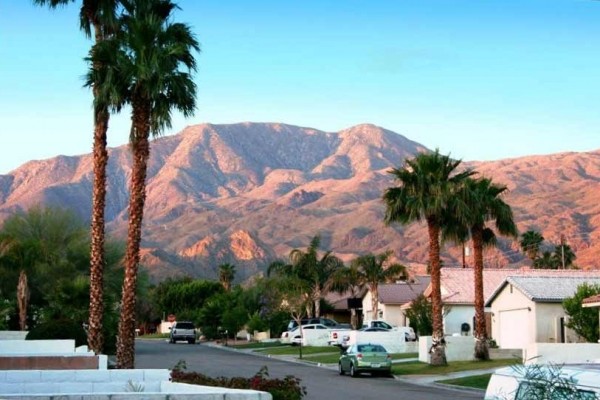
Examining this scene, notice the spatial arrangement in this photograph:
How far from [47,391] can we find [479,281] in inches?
1217

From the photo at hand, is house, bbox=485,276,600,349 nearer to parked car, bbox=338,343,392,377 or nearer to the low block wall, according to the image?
the low block wall

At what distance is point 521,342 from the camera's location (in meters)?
54.0

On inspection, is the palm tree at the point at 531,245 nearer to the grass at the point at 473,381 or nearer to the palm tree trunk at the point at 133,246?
the grass at the point at 473,381

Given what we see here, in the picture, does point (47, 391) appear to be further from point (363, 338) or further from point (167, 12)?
point (363, 338)

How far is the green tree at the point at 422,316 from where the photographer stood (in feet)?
189

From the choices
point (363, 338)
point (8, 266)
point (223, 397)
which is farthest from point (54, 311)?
point (223, 397)

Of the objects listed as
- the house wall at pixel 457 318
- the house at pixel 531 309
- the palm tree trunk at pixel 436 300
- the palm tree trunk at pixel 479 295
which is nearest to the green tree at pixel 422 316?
the house at pixel 531 309

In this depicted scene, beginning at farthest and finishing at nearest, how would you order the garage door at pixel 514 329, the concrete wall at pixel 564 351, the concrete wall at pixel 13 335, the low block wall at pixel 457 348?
the garage door at pixel 514 329 → the low block wall at pixel 457 348 → the concrete wall at pixel 13 335 → the concrete wall at pixel 564 351

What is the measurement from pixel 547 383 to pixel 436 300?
36719 millimetres

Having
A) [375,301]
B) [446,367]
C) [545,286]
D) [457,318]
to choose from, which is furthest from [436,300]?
[375,301]

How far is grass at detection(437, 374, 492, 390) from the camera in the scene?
35.5m

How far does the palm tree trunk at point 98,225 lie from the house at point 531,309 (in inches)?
1024

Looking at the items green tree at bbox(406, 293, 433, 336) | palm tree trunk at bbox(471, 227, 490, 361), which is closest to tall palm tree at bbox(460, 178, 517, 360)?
palm tree trunk at bbox(471, 227, 490, 361)

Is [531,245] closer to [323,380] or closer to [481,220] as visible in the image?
[481,220]
